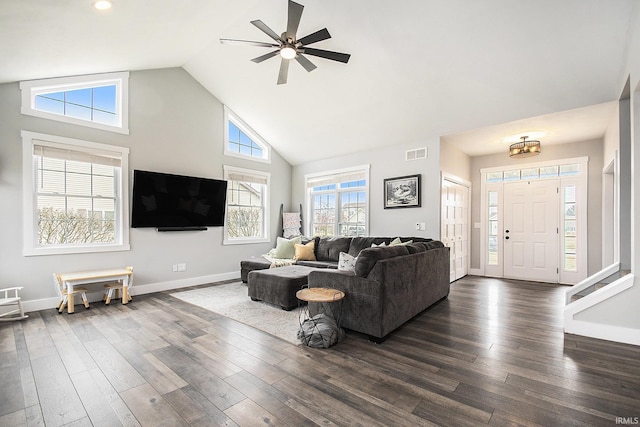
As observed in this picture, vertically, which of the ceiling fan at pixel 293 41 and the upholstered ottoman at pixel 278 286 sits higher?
the ceiling fan at pixel 293 41

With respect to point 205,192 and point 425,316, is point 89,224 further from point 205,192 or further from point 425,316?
point 425,316

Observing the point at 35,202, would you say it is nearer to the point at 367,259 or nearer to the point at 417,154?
the point at 367,259

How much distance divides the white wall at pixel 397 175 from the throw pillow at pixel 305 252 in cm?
125

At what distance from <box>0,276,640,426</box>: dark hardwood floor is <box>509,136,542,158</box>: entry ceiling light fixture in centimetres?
293

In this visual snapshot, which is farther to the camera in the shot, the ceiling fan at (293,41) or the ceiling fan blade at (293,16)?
the ceiling fan at (293,41)

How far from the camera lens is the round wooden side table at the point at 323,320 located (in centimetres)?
275

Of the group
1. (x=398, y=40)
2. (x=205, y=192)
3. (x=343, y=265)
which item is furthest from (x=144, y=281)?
(x=398, y=40)

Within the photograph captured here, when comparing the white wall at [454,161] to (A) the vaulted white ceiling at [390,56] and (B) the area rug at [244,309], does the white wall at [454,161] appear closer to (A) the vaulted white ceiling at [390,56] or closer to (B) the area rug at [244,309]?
(A) the vaulted white ceiling at [390,56]

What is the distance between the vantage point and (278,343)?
2.85 metres

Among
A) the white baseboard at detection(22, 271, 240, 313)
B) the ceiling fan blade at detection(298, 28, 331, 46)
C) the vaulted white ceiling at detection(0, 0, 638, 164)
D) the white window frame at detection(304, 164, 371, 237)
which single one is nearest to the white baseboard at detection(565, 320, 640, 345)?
the vaulted white ceiling at detection(0, 0, 638, 164)

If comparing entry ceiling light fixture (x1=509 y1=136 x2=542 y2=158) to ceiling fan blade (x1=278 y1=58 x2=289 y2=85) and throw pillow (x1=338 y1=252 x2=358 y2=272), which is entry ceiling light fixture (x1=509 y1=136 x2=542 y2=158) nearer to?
throw pillow (x1=338 y1=252 x2=358 y2=272)

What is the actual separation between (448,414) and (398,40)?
155 inches

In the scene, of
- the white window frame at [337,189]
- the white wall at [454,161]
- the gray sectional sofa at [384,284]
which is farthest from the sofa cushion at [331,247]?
the white wall at [454,161]

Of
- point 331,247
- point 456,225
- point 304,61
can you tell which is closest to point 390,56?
point 304,61
